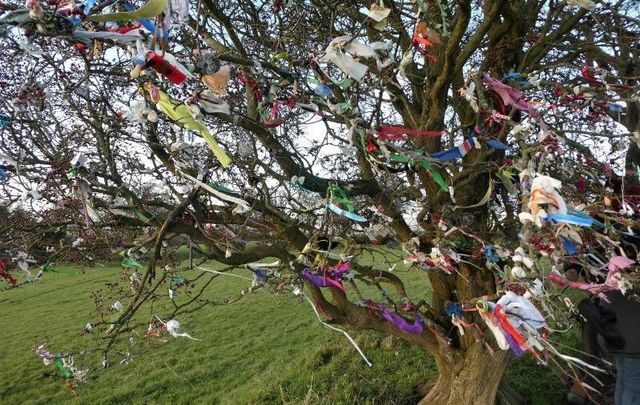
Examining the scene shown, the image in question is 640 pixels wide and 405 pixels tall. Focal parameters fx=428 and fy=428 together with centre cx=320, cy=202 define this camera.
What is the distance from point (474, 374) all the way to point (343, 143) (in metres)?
2.49

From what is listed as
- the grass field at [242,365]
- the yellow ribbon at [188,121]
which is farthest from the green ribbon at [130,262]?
the yellow ribbon at [188,121]

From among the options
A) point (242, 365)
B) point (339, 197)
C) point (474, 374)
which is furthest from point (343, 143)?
point (242, 365)

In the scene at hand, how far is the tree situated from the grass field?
3.34ft

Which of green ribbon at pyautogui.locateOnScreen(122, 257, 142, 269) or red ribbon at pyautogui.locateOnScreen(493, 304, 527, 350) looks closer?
red ribbon at pyautogui.locateOnScreen(493, 304, 527, 350)

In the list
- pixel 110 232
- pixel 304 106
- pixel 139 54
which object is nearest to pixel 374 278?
pixel 304 106

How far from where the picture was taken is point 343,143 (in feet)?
10.2

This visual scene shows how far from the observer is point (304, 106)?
2.45 m

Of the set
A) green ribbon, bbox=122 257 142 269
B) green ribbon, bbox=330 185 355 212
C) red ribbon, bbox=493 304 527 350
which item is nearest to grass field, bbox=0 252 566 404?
green ribbon, bbox=122 257 142 269

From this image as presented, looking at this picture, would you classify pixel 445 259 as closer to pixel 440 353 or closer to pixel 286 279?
pixel 286 279

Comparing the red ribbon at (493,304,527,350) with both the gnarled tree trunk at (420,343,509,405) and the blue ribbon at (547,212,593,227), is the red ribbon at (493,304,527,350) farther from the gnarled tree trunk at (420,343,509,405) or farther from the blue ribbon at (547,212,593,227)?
the gnarled tree trunk at (420,343,509,405)

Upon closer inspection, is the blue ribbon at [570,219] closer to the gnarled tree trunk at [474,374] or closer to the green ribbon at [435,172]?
the green ribbon at [435,172]

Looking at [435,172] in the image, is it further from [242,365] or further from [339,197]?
[242,365]

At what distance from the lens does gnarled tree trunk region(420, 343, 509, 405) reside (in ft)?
12.7

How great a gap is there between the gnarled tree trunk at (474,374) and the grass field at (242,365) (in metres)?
1.00
